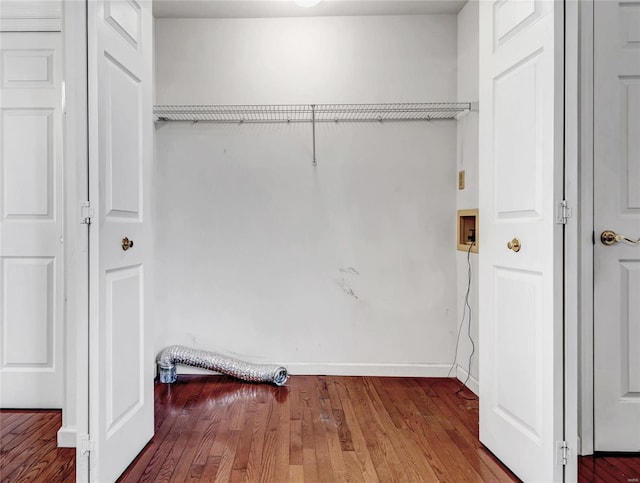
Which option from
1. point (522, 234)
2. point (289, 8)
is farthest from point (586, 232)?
point (289, 8)

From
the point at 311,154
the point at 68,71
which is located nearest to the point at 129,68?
the point at 68,71

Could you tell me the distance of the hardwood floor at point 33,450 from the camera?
1737 millimetres

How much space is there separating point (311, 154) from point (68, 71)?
63.3 inches

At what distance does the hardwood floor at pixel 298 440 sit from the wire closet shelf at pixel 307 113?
177 centimetres

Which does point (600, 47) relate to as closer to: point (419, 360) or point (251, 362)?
point (419, 360)

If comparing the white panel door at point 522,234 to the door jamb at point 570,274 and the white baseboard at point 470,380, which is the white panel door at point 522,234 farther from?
the white baseboard at point 470,380

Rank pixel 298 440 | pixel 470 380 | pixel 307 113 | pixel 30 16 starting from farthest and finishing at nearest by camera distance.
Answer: pixel 307 113 < pixel 470 380 < pixel 30 16 < pixel 298 440

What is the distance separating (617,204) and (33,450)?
2756mm

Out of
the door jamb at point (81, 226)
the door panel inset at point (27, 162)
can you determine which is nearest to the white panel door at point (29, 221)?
the door panel inset at point (27, 162)

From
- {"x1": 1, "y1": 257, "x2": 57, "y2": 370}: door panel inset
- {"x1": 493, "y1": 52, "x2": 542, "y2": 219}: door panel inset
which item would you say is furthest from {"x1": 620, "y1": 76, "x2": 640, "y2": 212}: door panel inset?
{"x1": 1, "y1": 257, "x2": 57, "y2": 370}: door panel inset

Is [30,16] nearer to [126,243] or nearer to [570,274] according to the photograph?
[126,243]

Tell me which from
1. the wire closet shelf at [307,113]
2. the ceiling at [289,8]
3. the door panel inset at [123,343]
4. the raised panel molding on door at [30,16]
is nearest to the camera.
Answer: the door panel inset at [123,343]

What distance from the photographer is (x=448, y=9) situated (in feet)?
9.52

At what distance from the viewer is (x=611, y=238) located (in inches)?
73.9
